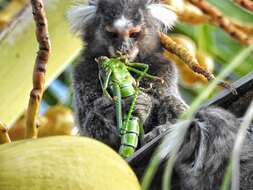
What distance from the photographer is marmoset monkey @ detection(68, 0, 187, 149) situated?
2.09 m

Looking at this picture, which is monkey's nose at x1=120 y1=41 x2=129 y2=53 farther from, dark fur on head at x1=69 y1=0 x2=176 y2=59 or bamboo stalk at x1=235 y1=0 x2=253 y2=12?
bamboo stalk at x1=235 y1=0 x2=253 y2=12

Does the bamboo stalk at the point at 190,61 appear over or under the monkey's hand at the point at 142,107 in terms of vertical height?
over

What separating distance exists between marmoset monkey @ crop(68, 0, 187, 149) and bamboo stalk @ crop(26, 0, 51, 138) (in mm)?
420

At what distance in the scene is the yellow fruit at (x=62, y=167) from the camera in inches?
53.5

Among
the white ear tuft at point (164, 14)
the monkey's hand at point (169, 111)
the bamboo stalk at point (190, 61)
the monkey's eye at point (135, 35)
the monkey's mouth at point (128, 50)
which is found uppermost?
the white ear tuft at point (164, 14)

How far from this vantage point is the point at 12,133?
101 inches

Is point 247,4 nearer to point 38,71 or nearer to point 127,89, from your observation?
point 127,89

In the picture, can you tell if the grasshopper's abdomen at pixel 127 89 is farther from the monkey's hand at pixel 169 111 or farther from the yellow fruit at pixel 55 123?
the yellow fruit at pixel 55 123

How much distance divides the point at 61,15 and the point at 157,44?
12.1 inches

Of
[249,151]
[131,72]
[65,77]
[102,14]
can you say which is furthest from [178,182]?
[65,77]

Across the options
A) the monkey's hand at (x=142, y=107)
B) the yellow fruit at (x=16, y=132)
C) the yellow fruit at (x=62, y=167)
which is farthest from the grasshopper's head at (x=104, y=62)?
the yellow fruit at (x=16, y=132)

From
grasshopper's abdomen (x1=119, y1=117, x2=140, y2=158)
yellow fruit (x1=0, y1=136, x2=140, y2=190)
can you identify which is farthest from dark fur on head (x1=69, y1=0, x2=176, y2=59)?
yellow fruit (x1=0, y1=136, x2=140, y2=190)

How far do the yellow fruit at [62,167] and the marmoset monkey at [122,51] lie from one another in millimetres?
590

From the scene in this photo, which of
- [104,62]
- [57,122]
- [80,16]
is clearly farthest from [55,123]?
[104,62]
